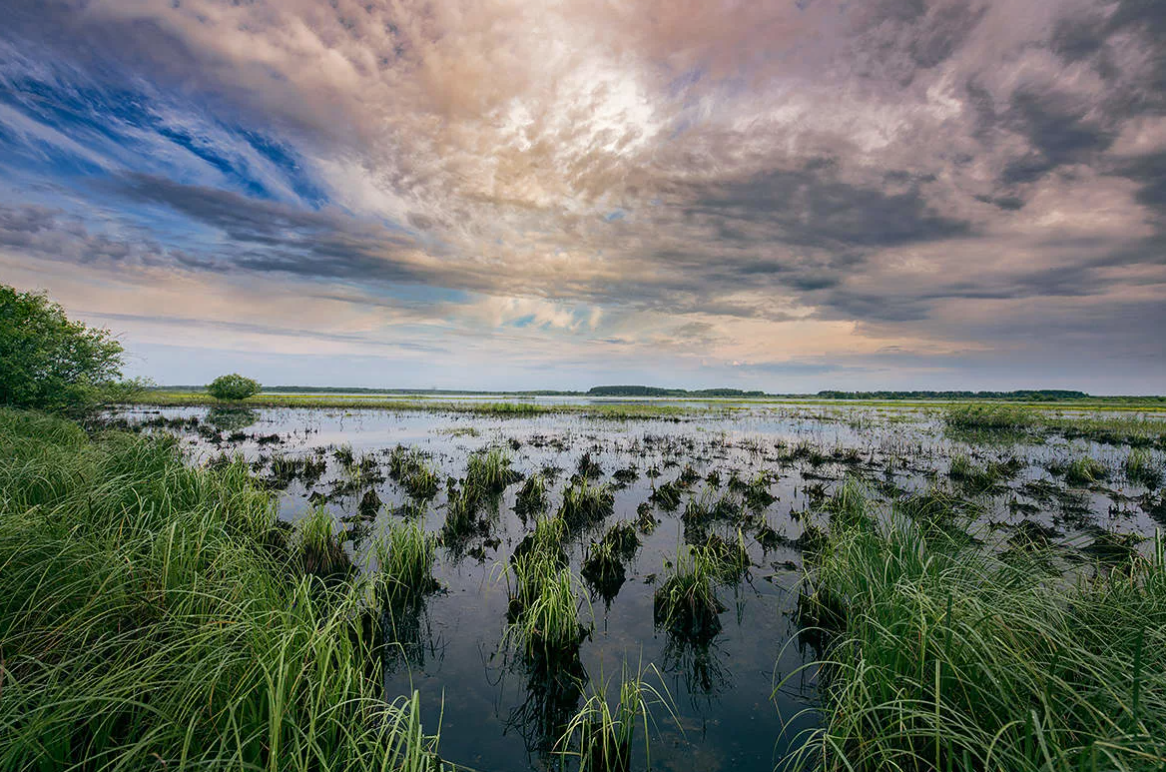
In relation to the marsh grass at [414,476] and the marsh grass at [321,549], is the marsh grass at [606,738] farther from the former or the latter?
the marsh grass at [414,476]

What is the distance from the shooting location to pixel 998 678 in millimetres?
4035

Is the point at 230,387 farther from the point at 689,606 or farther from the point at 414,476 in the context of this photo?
the point at 689,606

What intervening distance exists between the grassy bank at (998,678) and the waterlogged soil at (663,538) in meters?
0.93

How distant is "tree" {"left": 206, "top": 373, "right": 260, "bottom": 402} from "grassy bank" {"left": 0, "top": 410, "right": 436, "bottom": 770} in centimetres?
6709

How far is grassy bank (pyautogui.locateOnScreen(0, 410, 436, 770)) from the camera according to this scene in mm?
3127

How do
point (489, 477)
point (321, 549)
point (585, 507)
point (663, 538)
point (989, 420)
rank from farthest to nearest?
point (989, 420) < point (489, 477) < point (585, 507) < point (663, 538) < point (321, 549)

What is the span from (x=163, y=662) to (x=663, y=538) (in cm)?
1055

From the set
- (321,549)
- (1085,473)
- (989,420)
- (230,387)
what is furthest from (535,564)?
(230,387)

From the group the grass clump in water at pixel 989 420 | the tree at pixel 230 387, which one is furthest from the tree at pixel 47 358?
the grass clump in water at pixel 989 420

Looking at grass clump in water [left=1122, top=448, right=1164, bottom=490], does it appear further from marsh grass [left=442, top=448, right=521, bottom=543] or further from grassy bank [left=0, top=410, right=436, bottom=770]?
grassy bank [left=0, top=410, right=436, bottom=770]

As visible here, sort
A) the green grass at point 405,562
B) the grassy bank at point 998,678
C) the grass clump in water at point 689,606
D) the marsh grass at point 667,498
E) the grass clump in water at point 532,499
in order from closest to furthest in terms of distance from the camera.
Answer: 1. the grassy bank at point 998,678
2. the grass clump in water at point 689,606
3. the green grass at point 405,562
4. the grass clump in water at point 532,499
5. the marsh grass at point 667,498

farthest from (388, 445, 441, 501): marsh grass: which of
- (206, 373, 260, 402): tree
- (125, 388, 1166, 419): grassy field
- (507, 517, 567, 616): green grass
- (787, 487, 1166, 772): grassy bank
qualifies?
(206, 373, 260, 402): tree

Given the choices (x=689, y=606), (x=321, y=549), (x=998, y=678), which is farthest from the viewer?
(x=321, y=549)

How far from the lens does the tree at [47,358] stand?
69.7 ft
